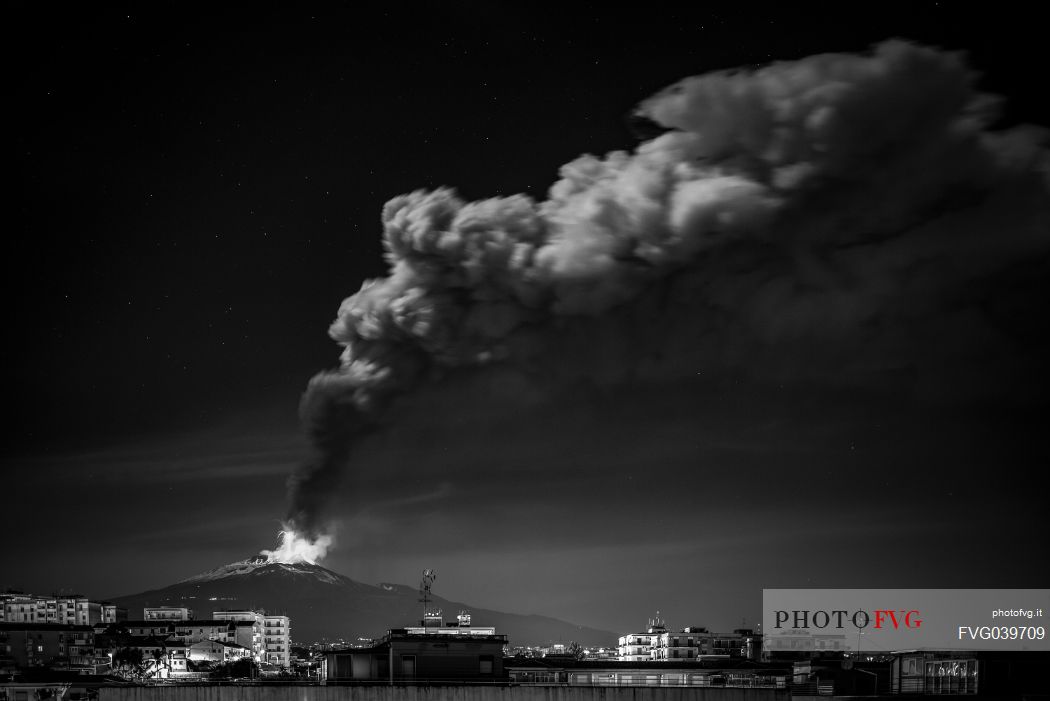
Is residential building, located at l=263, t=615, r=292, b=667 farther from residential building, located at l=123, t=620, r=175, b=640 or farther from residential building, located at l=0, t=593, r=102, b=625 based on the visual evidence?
residential building, located at l=0, t=593, r=102, b=625

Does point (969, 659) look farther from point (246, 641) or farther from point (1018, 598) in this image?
point (246, 641)

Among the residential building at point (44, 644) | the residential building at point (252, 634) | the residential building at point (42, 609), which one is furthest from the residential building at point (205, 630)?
the residential building at point (42, 609)

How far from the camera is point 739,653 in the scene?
418ft

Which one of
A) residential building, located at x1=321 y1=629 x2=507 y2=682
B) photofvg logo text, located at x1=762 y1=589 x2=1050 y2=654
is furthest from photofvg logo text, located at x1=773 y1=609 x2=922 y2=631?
residential building, located at x1=321 y1=629 x2=507 y2=682

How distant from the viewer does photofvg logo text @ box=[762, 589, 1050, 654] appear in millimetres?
50656

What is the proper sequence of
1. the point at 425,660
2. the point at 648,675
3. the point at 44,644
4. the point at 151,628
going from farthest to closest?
1. the point at 151,628
2. the point at 44,644
3. the point at 648,675
4. the point at 425,660

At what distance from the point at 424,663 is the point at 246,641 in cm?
11836

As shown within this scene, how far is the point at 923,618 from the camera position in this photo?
5969 centimetres

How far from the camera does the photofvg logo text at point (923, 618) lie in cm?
5066

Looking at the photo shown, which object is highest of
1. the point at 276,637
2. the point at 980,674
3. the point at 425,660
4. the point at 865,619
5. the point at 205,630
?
the point at 980,674

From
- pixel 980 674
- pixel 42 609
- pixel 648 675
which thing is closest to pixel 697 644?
pixel 648 675

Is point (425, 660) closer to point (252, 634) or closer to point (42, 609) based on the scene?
point (252, 634)

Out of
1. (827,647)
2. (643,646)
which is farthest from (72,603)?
(827,647)

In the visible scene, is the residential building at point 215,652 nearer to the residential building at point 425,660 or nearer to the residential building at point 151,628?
the residential building at point 151,628
